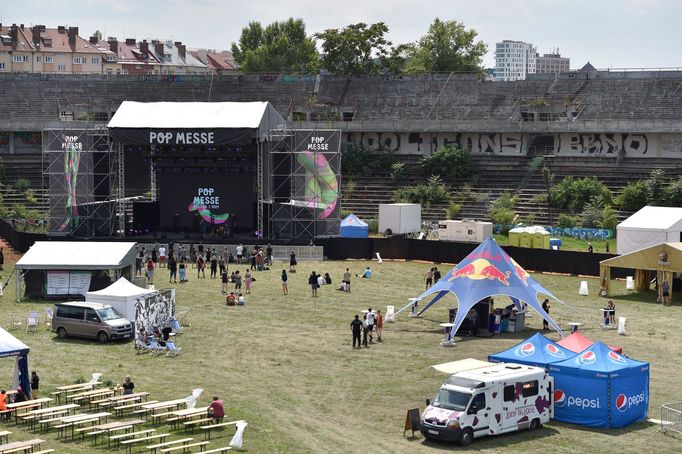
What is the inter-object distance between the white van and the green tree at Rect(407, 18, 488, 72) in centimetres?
9311

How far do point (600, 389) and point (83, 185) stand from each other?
41.7m

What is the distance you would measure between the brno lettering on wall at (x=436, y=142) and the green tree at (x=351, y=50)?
13.6 meters

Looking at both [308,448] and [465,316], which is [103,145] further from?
[308,448]

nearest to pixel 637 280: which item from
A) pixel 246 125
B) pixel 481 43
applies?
pixel 246 125

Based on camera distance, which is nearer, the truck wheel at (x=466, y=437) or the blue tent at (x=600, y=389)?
the truck wheel at (x=466, y=437)

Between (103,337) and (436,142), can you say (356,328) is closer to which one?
(103,337)

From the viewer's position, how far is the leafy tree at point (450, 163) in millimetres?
79125

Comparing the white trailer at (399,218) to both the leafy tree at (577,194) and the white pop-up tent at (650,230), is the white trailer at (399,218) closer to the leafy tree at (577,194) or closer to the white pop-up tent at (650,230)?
the leafy tree at (577,194)

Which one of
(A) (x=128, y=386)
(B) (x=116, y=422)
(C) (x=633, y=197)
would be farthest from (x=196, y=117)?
(B) (x=116, y=422)

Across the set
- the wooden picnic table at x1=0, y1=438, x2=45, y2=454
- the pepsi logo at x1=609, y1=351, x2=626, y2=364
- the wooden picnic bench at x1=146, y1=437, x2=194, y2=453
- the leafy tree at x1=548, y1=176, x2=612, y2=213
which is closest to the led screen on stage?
the leafy tree at x1=548, y1=176, x2=612, y2=213

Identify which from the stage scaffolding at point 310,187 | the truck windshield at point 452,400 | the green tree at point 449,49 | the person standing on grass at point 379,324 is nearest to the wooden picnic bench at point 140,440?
the truck windshield at point 452,400

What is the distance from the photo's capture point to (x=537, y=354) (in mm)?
30406

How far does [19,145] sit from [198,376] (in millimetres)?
54469

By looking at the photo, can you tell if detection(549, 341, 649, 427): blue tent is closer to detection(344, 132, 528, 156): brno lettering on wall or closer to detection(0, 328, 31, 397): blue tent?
detection(0, 328, 31, 397): blue tent
